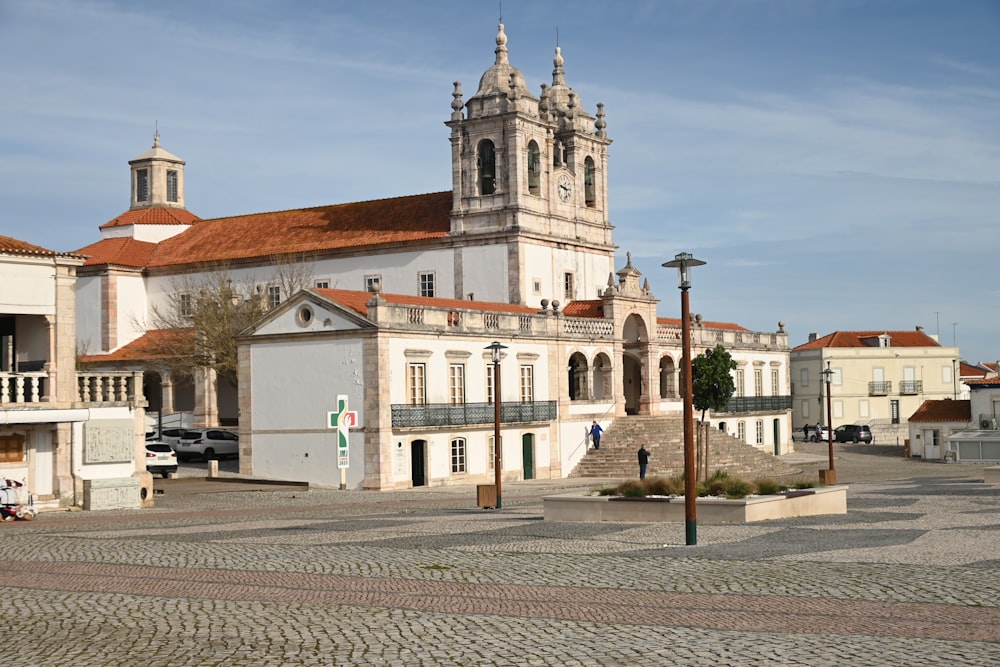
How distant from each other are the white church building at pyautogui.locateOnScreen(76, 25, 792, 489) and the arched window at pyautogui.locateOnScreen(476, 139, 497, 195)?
8 cm

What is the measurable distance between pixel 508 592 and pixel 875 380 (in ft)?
249

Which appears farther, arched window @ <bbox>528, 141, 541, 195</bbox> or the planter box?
arched window @ <bbox>528, 141, 541, 195</bbox>

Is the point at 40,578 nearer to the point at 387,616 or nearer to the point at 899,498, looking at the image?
the point at 387,616

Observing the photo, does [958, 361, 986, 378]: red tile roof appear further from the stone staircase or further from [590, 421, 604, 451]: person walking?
[590, 421, 604, 451]: person walking

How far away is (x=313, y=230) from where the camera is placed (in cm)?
6500

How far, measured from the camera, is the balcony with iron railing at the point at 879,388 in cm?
8731

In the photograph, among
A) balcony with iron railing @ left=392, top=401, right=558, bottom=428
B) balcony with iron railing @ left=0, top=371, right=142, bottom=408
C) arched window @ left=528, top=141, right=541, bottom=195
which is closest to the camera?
balcony with iron railing @ left=0, top=371, right=142, bottom=408

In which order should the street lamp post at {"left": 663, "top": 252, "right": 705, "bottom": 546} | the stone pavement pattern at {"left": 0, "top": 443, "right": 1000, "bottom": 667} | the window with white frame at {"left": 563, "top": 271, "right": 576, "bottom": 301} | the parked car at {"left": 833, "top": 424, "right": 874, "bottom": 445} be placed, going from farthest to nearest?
the parked car at {"left": 833, "top": 424, "right": 874, "bottom": 445} < the window with white frame at {"left": 563, "top": 271, "right": 576, "bottom": 301} < the street lamp post at {"left": 663, "top": 252, "right": 705, "bottom": 546} < the stone pavement pattern at {"left": 0, "top": 443, "right": 1000, "bottom": 667}

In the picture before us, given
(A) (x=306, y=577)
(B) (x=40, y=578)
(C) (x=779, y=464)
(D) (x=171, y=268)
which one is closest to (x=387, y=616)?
(A) (x=306, y=577)

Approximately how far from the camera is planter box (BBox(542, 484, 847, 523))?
23.9 meters

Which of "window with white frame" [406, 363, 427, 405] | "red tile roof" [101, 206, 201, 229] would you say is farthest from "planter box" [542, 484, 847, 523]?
"red tile roof" [101, 206, 201, 229]

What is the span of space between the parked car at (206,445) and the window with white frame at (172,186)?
26.2 meters

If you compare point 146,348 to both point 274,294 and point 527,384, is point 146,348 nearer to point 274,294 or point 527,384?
point 274,294

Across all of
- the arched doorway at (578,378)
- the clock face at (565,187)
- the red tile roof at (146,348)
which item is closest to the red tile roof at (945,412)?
the clock face at (565,187)
